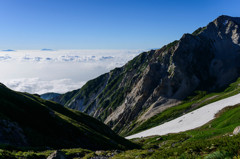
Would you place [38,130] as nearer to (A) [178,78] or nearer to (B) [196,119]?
(B) [196,119]

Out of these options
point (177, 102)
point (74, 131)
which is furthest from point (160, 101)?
point (74, 131)

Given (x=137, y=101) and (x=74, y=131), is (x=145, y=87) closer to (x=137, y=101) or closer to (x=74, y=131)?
(x=137, y=101)

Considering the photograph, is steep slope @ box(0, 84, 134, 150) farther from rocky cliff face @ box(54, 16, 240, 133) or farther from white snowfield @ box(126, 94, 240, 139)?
rocky cliff face @ box(54, 16, 240, 133)

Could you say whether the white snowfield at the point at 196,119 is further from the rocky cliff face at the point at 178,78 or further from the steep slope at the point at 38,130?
the rocky cliff face at the point at 178,78

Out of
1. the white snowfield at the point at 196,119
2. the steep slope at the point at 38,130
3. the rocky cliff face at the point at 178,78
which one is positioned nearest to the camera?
the steep slope at the point at 38,130

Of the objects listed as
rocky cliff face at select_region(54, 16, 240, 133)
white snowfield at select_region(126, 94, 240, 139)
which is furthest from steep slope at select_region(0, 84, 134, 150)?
rocky cliff face at select_region(54, 16, 240, 133)

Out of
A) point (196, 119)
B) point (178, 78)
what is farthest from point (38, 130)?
point (178, 78)

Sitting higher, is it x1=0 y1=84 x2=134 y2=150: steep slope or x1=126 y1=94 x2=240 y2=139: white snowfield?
x1=0 y1=84 x2=134 y2=150: steep slope

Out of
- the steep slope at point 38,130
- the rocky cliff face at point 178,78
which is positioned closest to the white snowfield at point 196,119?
the steep slope at point 38,130

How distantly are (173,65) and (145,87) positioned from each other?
118 feet

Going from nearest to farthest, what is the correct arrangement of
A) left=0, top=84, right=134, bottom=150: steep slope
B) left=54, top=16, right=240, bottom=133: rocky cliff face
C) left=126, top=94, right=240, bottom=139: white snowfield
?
left=0, top=84, right=134, bottom=150: steep slope < left=126, top=94, right=240, bottom=139: white snowfield < left=54, top=16, right=240, bottom=133: rocky cliff face

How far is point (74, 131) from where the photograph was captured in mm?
41625

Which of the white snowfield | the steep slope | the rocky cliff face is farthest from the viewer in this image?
the rocky cliff face

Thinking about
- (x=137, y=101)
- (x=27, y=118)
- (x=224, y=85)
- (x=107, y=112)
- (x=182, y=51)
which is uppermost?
(x=182, y=51)
